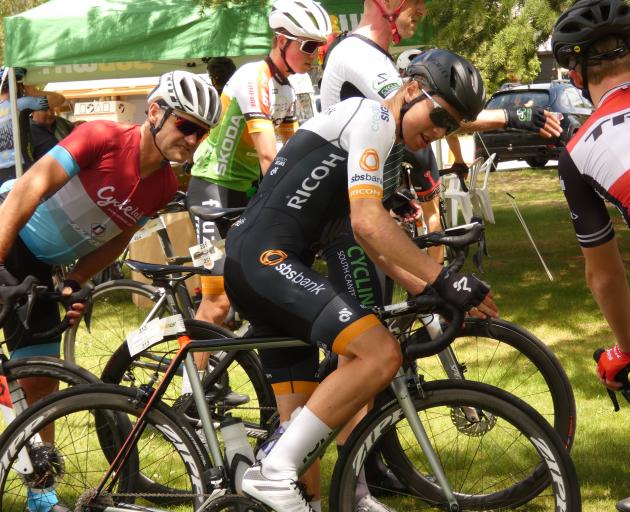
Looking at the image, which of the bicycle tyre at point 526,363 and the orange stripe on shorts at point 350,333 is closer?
the orange stripe on shorts at point 350,333

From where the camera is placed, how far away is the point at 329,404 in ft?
10.8

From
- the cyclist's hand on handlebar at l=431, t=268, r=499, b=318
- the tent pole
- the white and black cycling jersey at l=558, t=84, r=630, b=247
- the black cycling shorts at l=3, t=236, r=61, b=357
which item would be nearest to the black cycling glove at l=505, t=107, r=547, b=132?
the white and black cycling jersey at l=558, t=84, r=630, b=247

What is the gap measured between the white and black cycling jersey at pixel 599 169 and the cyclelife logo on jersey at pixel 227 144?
2.68 meters

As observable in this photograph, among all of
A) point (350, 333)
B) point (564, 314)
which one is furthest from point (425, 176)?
point (350, 333)

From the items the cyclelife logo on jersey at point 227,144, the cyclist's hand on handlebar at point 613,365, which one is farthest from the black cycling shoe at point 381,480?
the cyclelife logo on jersey at point 227,144

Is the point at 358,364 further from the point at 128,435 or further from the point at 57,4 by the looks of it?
the point at 57,4

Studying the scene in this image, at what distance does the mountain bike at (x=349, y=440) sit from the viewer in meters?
3.32

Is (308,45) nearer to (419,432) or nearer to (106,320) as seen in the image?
(106,320)

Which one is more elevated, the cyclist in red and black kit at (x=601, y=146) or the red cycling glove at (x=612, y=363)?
the cyclist in red and black kit at (x=601, y=146)

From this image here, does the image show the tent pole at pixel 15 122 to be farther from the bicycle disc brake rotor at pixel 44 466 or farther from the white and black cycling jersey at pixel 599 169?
the white and black cycling jersey at pixel 599 169

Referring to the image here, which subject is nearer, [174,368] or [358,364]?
[358,364]

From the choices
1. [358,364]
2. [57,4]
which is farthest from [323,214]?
[57,4]

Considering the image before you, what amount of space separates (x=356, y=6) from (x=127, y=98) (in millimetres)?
16040

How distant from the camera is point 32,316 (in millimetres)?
4250
